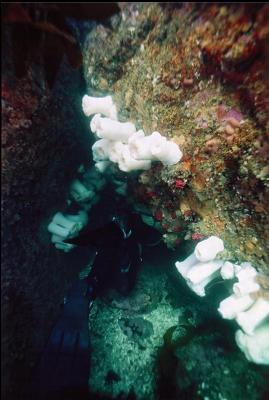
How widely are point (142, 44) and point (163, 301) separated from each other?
2337 millimetres

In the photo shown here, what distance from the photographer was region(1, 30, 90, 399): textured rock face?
82.2 inches

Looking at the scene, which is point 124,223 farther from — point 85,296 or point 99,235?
point 85,296

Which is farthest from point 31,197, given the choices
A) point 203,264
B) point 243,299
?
point 243,299

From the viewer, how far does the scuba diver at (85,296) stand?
8.34 feet

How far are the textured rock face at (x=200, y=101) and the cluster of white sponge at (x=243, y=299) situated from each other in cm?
13

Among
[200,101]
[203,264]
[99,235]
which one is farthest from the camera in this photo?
[99,235]

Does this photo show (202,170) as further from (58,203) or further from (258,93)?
(58,203)

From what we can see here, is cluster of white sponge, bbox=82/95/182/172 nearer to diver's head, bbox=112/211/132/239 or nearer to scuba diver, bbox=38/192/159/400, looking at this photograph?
diver's head, bbox=112/211/132/239

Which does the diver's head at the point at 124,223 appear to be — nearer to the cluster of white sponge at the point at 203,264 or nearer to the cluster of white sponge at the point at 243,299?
the cluster of white sponge at the point at 203,264

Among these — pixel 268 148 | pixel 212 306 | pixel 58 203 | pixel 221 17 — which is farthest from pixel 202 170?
pixel 212 306

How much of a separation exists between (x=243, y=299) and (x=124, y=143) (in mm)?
1347

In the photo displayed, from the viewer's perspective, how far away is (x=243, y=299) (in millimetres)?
2186

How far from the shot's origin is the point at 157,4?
2.16 m

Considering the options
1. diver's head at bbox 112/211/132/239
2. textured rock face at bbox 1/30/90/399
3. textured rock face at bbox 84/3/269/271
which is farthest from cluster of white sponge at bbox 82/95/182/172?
diver's head at bbox 112/211/132/239
